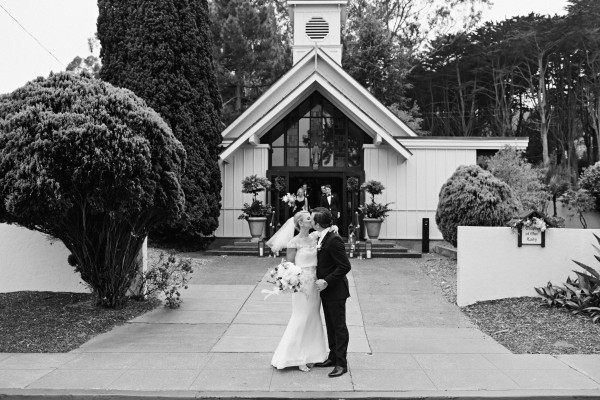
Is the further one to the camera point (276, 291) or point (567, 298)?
point (567, 298)

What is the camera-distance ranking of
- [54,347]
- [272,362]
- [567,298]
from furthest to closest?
[567,298], [54,347], [272,362]

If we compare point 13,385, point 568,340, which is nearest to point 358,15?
point 568,340

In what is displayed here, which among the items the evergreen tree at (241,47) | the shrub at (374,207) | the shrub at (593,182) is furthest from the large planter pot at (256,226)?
the evergreen tree at (241,47)

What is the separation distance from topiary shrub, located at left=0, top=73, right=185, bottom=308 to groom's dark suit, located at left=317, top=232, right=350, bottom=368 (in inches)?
133

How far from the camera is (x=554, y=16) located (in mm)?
34875

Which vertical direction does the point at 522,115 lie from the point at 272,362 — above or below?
above

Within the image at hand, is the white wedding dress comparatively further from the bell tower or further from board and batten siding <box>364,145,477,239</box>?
the bell tower

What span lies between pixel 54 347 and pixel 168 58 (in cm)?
1125

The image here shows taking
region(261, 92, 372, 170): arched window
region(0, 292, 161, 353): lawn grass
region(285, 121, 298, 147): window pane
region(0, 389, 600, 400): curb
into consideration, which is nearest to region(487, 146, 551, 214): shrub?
region(261, 92, 372, 170): arched window

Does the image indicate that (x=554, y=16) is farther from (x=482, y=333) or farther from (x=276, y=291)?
(x=276, y=291)

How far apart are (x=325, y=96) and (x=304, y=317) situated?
14.1 metres

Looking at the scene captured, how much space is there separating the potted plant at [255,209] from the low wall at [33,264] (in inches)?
281

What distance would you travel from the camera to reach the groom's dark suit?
5.88 metres

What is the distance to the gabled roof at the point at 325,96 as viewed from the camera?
1791 cm
